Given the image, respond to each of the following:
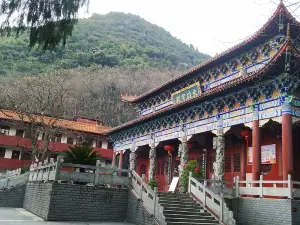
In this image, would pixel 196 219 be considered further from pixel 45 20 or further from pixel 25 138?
pixel 25 138

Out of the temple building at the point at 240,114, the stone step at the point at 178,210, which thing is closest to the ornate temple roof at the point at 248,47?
the temple building at the point at 240,114

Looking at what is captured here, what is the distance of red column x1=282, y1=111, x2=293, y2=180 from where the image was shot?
11.3 meters

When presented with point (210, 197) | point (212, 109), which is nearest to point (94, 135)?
point (212, 109)

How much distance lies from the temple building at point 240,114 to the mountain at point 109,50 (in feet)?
66.5

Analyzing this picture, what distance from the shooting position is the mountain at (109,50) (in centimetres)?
6456

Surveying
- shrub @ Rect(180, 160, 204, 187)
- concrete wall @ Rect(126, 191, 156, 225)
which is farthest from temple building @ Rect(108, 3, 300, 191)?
concrete wall @ Rect(126, 191, 156, 225)

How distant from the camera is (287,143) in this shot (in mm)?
11484

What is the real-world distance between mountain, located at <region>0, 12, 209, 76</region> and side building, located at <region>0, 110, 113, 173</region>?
7.97m

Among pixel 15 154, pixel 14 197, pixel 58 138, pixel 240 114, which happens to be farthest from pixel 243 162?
pixel 15 154

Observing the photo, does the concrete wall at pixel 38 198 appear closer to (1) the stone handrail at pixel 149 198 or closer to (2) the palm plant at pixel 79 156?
(2) the palm plant at pixel 79 156

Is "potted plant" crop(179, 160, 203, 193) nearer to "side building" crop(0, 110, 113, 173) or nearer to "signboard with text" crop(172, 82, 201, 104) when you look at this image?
"signboard with text" crop(172, 82, 201, 104)

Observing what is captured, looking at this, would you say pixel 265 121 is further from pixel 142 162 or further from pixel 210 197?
pixel 142 162

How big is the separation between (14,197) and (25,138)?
59.1 feet

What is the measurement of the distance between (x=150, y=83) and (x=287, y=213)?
164 ft
